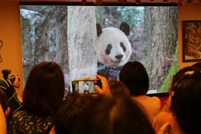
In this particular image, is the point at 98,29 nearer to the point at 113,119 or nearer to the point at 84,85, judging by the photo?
the point at 84,85

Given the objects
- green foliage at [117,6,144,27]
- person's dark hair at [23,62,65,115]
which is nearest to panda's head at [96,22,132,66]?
green foliage at [117,6,144,27]

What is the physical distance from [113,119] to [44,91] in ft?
3.48

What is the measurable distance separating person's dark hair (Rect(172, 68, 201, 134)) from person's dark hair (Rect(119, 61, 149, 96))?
1.14 m

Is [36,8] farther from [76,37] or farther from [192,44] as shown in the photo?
[192,44]

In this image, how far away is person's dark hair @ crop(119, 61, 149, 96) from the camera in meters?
2.16

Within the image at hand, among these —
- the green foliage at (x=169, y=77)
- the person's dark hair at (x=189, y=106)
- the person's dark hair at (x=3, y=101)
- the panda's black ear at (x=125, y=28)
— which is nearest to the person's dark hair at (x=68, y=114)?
the person's dark hair at (x=189, y=106)

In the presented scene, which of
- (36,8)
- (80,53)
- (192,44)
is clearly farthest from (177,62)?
(36,8)

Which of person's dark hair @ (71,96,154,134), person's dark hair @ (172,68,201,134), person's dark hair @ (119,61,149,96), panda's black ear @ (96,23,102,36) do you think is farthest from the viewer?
panda's black ear @ (96,23,102,36)

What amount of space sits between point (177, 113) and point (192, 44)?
18.2 feet

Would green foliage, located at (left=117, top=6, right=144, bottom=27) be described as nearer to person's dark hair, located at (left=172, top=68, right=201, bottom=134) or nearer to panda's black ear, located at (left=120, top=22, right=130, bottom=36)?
panda's black ear, located at (left=120, top=22, right=130, bottom=36)

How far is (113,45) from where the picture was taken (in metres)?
5.39

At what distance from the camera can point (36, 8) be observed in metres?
4.92

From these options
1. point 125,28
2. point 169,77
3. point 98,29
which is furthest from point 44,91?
point 169,77

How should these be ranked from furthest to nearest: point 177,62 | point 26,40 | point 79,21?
1. point 177,62
2. point 79,21
3. point 26,40
